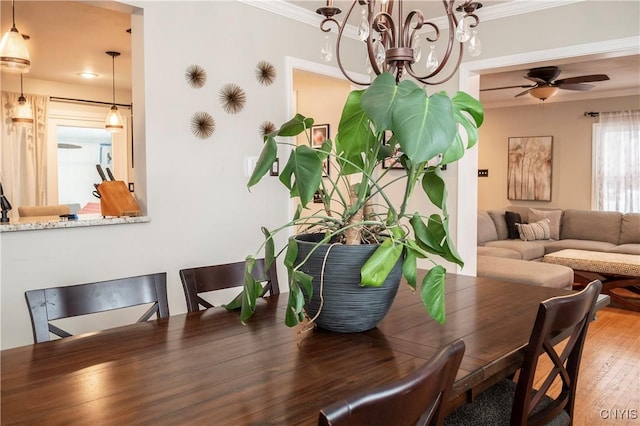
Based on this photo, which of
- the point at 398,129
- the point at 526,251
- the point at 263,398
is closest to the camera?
the point at 263,398

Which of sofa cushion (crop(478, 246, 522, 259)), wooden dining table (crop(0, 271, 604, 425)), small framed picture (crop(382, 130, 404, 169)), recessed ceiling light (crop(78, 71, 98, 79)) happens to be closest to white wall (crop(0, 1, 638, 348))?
small framed picture (crop(382, 130, 404, 169))

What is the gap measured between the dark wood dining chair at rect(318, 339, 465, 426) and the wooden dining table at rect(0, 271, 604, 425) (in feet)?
0.73

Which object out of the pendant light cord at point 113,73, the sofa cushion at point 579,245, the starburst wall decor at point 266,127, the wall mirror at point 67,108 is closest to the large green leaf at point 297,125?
the starburst wall decor at point 266,127

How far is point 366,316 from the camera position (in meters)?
1.54

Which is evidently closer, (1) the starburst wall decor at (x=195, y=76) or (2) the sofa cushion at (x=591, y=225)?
(1) the starburst wall decor at (x=195, y=76)

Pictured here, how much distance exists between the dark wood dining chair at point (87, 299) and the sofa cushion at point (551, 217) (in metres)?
6.45

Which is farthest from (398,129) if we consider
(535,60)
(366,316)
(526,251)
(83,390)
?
(526,251)

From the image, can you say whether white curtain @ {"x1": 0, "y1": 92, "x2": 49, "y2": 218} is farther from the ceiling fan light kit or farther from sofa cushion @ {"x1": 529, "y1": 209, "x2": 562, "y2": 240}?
sofa cushion @ {"x1": 529, "y1": 209, "x2": 562, "y2": 240}

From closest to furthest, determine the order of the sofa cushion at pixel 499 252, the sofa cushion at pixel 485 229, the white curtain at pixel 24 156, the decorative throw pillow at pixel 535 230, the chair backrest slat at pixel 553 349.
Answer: the chair backrest slat at pixel 553 349 < the sofa cushion at pixel 499 252 < the white curtain at pixel 24 156 < the sofa cushion at pixel 485 229 < the decorative throw pillow at pixel 535 230

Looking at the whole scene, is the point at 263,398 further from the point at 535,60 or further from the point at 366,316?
the point at 535,60

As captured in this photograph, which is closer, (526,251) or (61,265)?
(61,265)

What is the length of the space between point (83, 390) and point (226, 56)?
2.56m

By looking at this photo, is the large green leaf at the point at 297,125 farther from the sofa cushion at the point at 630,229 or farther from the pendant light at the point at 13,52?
the sofa cushion at the point at 630,229

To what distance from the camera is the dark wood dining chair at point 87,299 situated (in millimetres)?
1535
